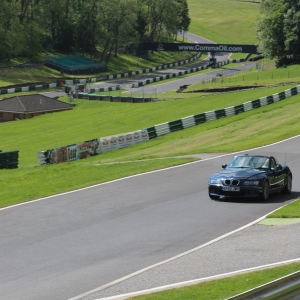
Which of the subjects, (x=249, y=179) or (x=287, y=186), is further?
(x=287, y=186)

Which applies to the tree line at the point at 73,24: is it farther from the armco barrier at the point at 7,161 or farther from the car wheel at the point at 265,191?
the car wheel at the point at 265,191

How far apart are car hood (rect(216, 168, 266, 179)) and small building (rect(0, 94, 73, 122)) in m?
51.6

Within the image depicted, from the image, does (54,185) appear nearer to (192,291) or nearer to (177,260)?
(177,260)

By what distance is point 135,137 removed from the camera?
44.4 m

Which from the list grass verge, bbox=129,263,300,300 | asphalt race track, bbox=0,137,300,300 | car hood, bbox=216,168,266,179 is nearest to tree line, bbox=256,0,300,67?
asphalt race track, bbox=0,137,300,300

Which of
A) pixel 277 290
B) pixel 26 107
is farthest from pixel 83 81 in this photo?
pixel 277 290

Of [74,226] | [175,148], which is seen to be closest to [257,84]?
[175,148]

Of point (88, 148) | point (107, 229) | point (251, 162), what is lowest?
point (88, 148)

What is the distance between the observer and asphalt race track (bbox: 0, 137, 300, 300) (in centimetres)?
1355

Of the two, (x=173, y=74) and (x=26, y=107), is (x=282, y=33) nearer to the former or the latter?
(x=173, y=74)

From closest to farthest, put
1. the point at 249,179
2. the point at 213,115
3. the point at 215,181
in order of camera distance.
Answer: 1. the point at 249,179
2. the point at 215,181
3. the point at 213,115

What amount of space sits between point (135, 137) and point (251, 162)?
21924 mm

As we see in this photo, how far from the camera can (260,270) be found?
12812 mm

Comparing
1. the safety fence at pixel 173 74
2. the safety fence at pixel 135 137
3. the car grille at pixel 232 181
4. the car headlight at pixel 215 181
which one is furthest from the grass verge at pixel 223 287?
the safety fence at pixel 173 74
